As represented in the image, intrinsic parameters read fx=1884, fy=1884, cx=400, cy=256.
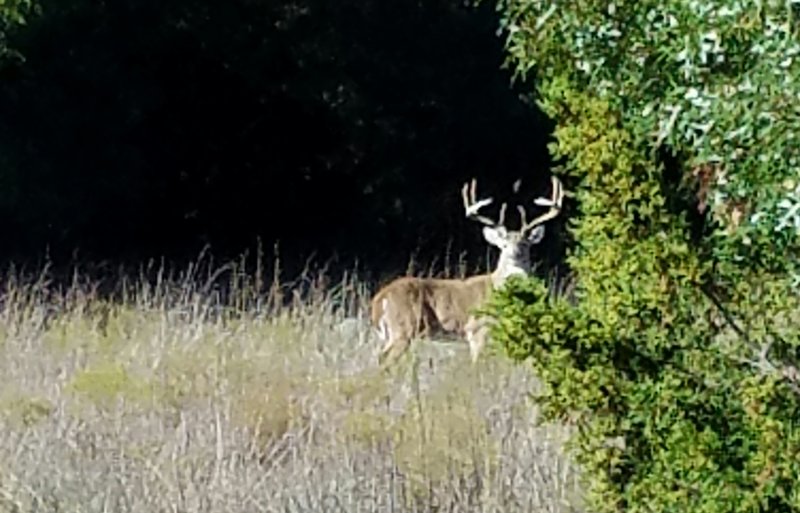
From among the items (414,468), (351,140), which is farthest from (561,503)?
(351,140)

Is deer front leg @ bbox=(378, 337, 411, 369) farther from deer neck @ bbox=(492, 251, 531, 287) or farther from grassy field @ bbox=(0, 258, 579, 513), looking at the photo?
deer neck @ bbox=(492, 251, 531, 287)

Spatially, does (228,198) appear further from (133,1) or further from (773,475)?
(773,475)

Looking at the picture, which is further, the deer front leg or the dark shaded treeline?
the dark shaded treeline

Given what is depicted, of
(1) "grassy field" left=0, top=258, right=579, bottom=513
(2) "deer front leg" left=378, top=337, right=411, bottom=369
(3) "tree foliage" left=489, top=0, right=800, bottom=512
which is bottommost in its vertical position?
(2) "deer front leg" left=378, top=337, right=411, bottom=369

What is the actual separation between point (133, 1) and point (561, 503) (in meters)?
11.5

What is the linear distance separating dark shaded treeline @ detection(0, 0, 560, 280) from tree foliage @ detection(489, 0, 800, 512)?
1203 cm

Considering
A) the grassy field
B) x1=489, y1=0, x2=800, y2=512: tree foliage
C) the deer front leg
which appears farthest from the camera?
the deer front leg

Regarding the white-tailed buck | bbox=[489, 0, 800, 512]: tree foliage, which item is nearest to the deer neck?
the white-tailed buck

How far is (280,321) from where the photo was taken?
1047 cm

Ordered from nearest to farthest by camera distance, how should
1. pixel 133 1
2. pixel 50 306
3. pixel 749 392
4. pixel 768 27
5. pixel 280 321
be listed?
pixel 768 27 < pixel 749 392 < pixel 280 321 < pixel 50 306 < pixel 133 1

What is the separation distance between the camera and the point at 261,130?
60.3ft

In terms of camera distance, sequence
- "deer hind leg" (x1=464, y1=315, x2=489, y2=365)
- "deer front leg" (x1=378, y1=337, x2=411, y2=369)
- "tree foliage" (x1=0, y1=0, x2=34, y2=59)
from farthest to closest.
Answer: "tree foliage" (x1=0, y1=0, x2=34, y2=59) → "deer hind leg" (x1=464, y1=315, x2=489, y2=365) → "deer front leg" (x1=378, y1=337, x2=411, y2=369)

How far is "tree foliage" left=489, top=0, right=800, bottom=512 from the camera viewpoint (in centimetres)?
430

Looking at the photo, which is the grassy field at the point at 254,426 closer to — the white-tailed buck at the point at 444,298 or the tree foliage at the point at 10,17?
the white-tailed buck at the point at 444,298
